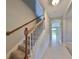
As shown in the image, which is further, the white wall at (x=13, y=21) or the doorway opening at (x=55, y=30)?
the doorway opening at (x=55, y=30)

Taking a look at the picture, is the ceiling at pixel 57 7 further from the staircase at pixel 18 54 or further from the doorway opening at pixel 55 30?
the staircase at pixel 18 54

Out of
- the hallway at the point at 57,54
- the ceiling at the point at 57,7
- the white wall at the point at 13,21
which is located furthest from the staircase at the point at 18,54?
the ceiling at the point at 57,7

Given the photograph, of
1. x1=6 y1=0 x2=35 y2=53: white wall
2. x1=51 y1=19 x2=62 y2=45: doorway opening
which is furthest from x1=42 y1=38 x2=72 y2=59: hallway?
x1=51 y1=19 x2=62 y2=45: doorway opening

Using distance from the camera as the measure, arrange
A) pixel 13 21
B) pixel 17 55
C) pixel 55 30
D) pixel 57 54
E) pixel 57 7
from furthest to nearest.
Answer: pixel 55 30 < pixel 57 7 < pixel 57 54 < pixel 13 21 < pixel 17 55

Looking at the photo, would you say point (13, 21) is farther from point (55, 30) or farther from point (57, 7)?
point (55, 30)

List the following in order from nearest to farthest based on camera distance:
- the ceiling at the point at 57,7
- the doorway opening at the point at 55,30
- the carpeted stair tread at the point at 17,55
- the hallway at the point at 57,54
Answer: the carpeted stair tread at the point at 17,55
the hallway at the point at 57,54
the ceiling at the point at 57,7
the doorway opening at the point at 55,30

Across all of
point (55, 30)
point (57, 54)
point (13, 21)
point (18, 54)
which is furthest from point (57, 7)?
point (18, 54)

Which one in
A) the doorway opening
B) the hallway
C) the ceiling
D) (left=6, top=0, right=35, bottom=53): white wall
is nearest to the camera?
(left=6, top=0, right=35, bottom=53): white wall

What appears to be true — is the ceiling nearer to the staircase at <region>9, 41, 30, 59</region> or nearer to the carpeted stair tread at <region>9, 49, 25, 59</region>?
the staircase at <region>9, 41, 30, 59</region>

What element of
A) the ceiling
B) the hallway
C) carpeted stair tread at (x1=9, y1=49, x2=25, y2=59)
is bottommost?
the hallway

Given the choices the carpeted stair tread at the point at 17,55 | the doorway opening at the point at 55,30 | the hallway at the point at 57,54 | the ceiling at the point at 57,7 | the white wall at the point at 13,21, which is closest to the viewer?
the carpeted stair tread at the point at 17,55
